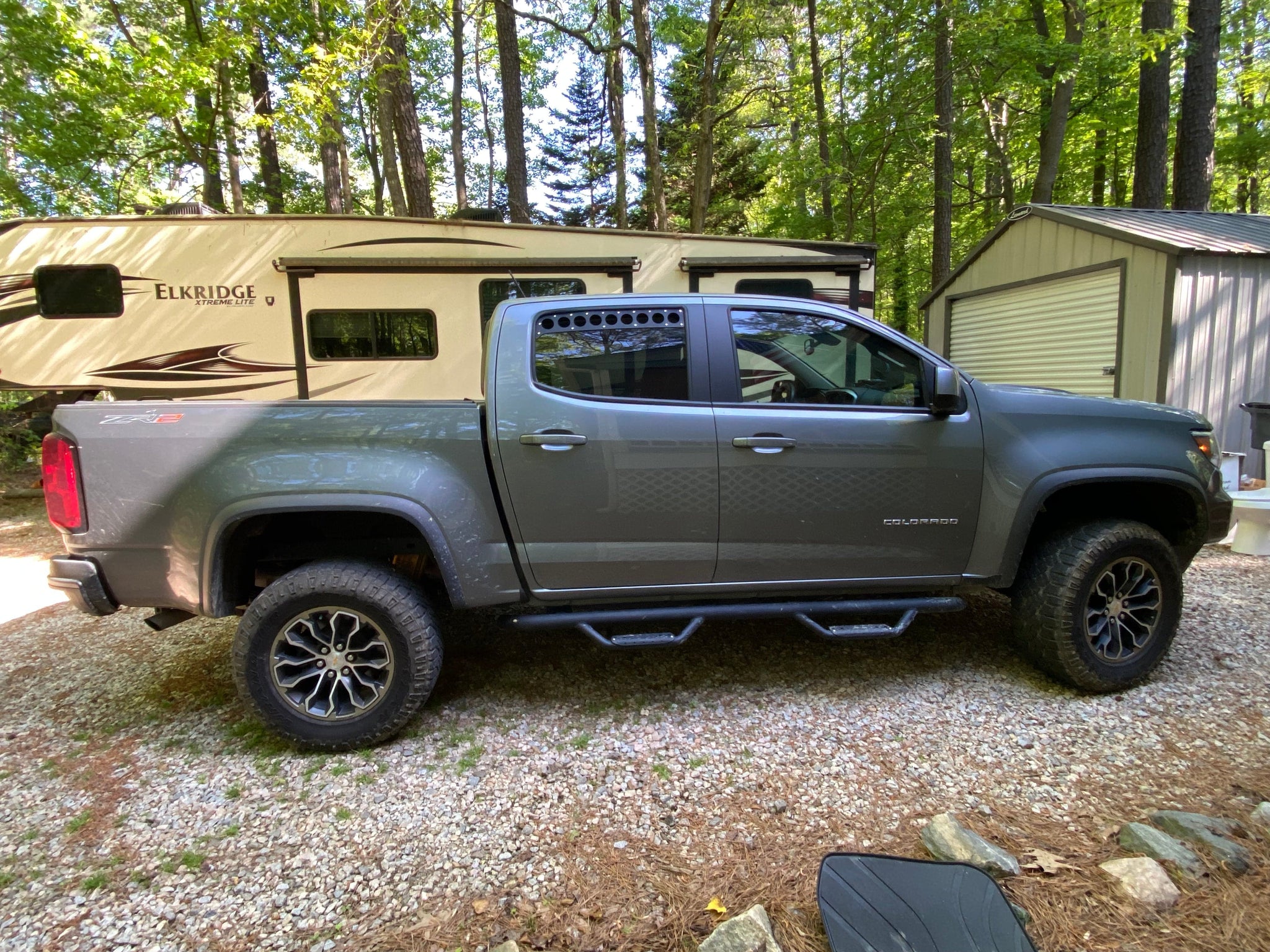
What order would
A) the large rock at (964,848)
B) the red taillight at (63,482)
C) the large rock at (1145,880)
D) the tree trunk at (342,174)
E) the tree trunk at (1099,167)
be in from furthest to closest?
the tree trunk at (1099,167) → the tree trunk at (342,174) → the red taillight at (63,482) → the large rock at (964,848) → the large rock at (1145,880)

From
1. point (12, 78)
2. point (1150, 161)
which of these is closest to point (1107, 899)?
point (1150, 161)

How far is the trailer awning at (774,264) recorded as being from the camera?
676 cm

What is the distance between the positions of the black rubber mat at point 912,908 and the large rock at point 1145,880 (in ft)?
1.25

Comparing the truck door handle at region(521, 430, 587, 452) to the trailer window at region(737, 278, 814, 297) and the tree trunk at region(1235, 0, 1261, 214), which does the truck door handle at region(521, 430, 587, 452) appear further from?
the tree trunk at region(1235, 0, 1261, 214)

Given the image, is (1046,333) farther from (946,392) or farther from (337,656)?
(337,656)

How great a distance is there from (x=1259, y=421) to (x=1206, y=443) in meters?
5.32

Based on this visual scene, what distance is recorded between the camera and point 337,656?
103 inches

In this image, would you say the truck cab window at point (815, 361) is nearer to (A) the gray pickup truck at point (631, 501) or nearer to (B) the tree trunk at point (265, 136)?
(A) the gray pickup truck at point (631, 501)

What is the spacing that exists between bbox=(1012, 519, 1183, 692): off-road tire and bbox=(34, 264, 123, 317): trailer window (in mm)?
7914

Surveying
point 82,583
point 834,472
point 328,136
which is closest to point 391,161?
point 328,136

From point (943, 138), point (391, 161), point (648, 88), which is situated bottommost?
point (391, 161)

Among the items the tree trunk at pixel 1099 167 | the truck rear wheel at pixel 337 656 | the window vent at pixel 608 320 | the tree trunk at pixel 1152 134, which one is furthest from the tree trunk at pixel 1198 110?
the truck rear wheel at pixel 337 656

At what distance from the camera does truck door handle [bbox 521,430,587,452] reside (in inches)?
104

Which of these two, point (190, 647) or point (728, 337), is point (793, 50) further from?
point (190, 647)
